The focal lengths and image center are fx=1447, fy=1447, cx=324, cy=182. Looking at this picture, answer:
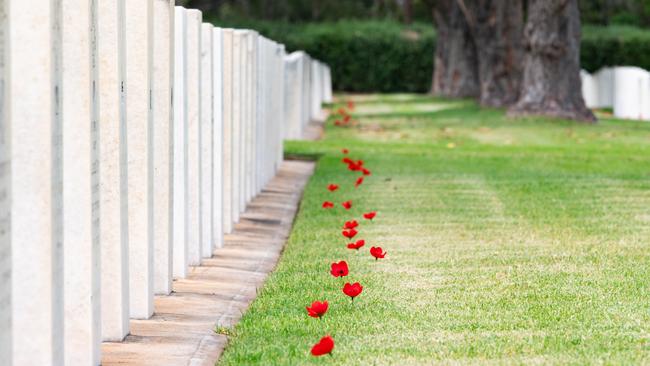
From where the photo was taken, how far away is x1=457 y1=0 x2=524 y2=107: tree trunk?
35.1 meters

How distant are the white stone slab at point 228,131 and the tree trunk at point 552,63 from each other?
1663 centimetres

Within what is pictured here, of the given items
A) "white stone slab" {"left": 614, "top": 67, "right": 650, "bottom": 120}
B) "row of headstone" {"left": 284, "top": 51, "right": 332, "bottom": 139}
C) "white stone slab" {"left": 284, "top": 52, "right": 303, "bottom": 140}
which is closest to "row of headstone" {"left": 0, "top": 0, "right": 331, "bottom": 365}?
"row of headstone" {"left": 284, "top": 51, "right": 332, "bottom": 139}

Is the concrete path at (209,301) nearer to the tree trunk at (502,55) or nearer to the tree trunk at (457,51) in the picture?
the tree trunk at (502,55)

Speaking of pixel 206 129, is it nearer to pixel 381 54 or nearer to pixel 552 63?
pixel 552 63

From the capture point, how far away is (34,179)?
4.80 m

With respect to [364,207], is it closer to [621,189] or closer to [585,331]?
[621,189]

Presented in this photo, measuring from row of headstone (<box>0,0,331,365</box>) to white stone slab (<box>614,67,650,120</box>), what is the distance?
23500 mm

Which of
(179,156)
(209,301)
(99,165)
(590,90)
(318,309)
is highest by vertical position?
(99,165)

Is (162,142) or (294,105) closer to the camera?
(162,142)

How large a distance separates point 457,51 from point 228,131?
3646 centimetres

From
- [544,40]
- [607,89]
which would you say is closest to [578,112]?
[544,40]

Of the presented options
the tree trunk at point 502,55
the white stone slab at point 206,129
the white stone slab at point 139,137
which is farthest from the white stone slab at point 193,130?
the tree trunk at point 502,55

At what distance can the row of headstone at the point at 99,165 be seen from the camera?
4754 millimetres

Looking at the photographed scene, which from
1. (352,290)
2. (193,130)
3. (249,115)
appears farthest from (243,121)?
(352,290)
